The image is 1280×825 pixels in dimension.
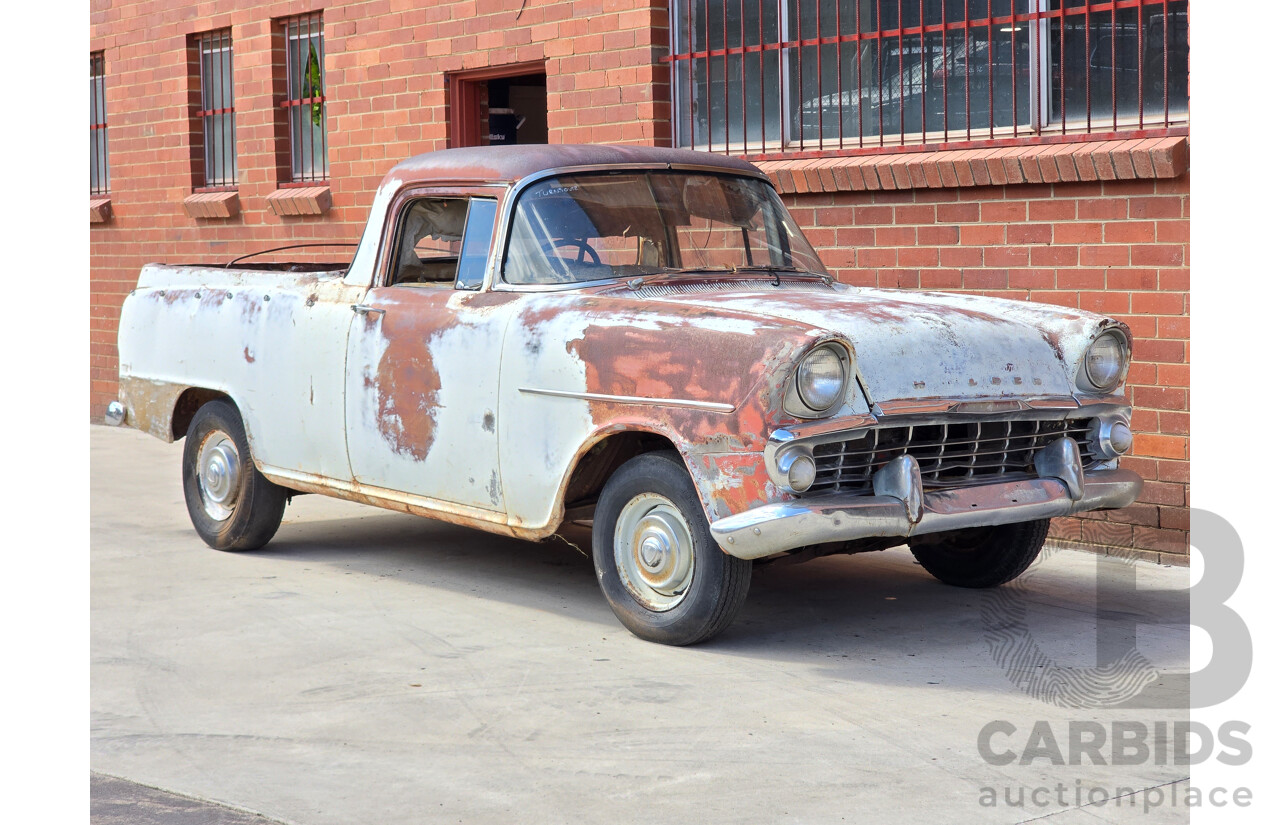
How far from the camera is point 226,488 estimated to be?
7.18 m

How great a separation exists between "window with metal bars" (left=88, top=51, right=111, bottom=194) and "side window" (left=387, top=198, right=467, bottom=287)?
A: 8.52 meters

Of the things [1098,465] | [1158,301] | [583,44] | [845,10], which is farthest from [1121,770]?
[583,44]

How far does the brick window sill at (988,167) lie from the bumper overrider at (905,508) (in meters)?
1.91

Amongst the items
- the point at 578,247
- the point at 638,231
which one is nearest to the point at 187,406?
the point at 578,247

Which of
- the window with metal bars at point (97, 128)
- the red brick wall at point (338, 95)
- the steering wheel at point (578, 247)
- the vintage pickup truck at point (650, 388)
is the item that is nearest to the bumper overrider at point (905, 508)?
the vintage pickup truck at point (650, 388)

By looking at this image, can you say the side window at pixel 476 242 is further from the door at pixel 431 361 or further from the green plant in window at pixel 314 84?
the green plant in window at pixel 314 84

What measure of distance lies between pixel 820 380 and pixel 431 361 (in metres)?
1.86

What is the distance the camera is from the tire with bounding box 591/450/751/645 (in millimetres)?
5117

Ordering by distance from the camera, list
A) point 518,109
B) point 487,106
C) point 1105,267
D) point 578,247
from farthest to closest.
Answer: point 518,109
point 487,106
point 1105,267
point 578,247

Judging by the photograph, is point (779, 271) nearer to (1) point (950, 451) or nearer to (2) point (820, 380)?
(1) point (950, 451)

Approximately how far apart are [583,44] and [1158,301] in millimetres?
4105

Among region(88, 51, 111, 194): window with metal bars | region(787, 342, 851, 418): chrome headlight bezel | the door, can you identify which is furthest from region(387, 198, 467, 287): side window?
region(88, 51, 111, 194): window with metal bars

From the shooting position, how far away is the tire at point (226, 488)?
7.07 m

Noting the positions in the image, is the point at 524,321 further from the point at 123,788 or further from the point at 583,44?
the point at 583,44
